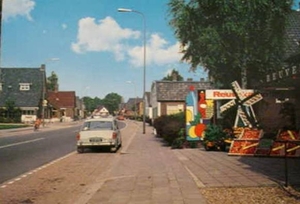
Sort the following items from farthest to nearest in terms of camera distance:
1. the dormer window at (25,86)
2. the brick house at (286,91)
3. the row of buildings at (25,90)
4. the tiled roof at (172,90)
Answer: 1. the dormer window at (25,86)
2. the row of buildings at (25,90)
3. the tiled roof at (172,90)
4. the brick house at (286,91)

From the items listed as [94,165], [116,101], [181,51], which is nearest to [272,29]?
[181,51]

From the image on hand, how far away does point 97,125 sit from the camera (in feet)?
72.5

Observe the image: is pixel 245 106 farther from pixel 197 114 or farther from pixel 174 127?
pixel 174 127

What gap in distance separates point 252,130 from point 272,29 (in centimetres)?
1313

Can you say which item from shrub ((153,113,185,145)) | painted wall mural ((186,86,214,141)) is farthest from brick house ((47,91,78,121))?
painted wall mural ((186,86,214,141))

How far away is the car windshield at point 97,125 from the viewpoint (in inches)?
862

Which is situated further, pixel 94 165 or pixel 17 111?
pixel 17 111

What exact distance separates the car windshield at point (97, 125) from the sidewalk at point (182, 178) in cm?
721

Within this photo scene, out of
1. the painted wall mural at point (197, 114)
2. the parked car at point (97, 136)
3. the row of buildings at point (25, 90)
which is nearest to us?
the parked car at point (97, 136)

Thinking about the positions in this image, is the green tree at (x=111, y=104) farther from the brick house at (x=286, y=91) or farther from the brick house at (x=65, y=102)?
the brick house at (x=286, y=91)

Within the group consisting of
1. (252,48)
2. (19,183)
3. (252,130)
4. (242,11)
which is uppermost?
(242,11)

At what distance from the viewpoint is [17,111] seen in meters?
77.1

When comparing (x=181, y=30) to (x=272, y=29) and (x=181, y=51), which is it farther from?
(x=272, y=29)

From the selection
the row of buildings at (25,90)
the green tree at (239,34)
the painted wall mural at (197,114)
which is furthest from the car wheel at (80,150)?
the row of buildings at (25,90)
